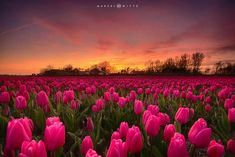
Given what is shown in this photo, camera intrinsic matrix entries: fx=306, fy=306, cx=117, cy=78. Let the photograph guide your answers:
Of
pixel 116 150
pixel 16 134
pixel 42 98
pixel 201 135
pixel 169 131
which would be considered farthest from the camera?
pixel 42 98

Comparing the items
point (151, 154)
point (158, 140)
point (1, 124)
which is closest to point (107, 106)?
point (1, 124)

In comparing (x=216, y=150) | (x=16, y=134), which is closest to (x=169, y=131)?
(x=216, y=150)

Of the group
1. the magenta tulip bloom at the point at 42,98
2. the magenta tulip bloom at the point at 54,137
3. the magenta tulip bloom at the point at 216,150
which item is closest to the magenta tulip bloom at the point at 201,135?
the magenta tulip bloom at the point at 216,150

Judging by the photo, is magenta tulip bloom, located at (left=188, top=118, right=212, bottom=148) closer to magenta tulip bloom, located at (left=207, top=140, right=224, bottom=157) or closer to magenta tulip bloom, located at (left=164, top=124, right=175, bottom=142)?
magenta tulip bloom, located at (left=207, top=140, right=224, bottom=157)

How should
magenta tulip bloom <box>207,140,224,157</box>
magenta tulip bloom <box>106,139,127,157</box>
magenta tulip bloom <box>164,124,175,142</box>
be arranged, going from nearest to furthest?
magenta tulip bloom <box>106,139,127,157</box>
magenta tulip bloom <box>207,140,224,157</box>
magenta tulip bloom <box>164,124,175,142</box>

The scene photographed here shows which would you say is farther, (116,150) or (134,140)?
(134,140)

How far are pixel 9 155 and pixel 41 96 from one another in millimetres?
1892

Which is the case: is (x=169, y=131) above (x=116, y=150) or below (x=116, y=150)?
below

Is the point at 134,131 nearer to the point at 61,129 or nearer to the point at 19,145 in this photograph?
the point at 61,129

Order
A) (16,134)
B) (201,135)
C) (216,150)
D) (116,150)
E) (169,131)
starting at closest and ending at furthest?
(116,150) → (16,134) → (216,150) → (201,135) → (169,131)

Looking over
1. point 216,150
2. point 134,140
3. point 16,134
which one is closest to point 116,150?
point 134,140

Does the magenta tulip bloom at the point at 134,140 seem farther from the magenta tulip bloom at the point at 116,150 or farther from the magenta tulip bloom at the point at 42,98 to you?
the magenta tulip bloom at the point at 42,98

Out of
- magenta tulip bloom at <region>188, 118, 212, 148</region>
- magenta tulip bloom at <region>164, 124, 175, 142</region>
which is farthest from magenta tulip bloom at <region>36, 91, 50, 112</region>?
magenta tulip bloom at <region>188, 118, 212, 148</region>

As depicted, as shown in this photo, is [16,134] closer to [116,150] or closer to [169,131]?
[116,150]
